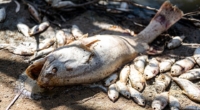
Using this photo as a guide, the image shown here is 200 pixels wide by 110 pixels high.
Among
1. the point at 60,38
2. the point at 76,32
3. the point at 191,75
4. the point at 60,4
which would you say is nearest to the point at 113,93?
the point at 191,75

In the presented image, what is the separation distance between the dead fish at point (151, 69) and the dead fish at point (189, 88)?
292 mm

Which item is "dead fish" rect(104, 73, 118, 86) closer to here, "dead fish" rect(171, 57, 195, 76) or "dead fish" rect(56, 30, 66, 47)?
"dead fish" rect(171, 57, 195, 76)

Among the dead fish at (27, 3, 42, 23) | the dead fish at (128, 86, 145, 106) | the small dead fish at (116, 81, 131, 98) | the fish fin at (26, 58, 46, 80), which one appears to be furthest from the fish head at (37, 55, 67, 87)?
the dead fish at (27, 3, 42, 23)

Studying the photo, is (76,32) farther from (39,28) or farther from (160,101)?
(160,101)

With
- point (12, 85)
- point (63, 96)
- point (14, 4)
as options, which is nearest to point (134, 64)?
point (63, 96)

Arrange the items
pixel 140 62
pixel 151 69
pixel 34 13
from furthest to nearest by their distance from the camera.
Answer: pixel 34 13 → pixel 140 62 → pixel 151 69

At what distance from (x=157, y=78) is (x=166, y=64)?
0.31m

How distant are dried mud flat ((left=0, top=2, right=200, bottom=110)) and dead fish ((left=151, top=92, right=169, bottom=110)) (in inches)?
3.5

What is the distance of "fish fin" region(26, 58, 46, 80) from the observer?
3.73m

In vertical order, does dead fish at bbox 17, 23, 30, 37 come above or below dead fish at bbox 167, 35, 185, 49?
above

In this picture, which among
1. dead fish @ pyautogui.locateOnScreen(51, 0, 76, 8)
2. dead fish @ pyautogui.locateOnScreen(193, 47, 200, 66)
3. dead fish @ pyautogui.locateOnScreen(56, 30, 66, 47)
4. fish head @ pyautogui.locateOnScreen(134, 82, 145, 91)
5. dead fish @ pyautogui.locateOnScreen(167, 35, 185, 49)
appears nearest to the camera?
fish head @ pyautogui.locateOnScreen(134, 82, 145, 91)

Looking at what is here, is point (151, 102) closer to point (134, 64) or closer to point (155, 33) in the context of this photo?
point (134, 64)

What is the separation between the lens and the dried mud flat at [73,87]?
3668 mm

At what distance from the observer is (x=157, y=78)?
13.7ft
